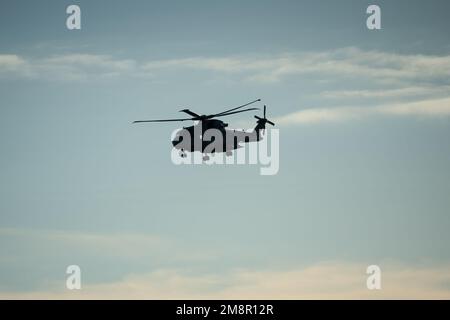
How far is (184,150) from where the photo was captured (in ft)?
325

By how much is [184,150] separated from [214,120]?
6195 mm

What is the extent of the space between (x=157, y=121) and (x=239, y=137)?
46.5 feet
